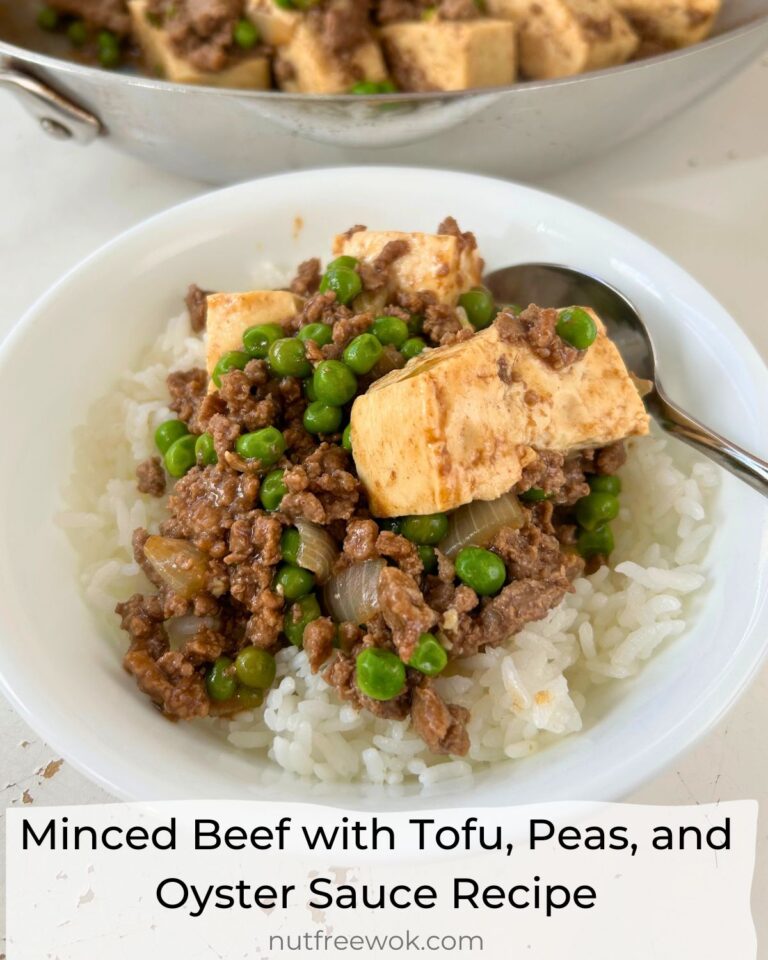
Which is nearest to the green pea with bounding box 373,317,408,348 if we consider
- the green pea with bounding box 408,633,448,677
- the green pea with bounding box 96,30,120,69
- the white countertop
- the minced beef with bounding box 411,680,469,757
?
the green pea with bounding box 408,633,448,677

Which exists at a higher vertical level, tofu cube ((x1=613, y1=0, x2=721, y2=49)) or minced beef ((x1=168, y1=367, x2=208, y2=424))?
tofu cube ((x1=613, y1=0, x2=721, y2=49))

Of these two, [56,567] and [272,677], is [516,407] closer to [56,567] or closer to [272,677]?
[272,677]

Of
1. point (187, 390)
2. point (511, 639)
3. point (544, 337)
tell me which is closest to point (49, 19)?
point (187, 390)

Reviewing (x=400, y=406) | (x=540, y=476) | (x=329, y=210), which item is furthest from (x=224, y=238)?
(x=540, y=476)

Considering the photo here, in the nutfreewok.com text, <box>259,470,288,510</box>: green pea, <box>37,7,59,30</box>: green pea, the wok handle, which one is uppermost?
<box>37,7,59,30</box>: green pea

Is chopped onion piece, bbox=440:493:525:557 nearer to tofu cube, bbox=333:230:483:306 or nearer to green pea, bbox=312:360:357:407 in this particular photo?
green pea, bbox=312:360:357:407

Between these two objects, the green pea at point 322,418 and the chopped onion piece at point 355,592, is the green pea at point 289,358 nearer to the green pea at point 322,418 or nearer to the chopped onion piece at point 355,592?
the green pea at point 322,418

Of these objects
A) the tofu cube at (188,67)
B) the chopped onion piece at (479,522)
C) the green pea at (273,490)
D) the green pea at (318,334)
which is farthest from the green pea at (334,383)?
the tofu cube at (188,67)
